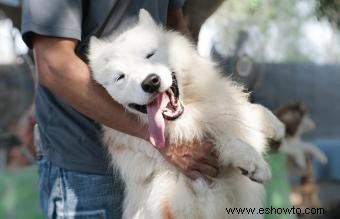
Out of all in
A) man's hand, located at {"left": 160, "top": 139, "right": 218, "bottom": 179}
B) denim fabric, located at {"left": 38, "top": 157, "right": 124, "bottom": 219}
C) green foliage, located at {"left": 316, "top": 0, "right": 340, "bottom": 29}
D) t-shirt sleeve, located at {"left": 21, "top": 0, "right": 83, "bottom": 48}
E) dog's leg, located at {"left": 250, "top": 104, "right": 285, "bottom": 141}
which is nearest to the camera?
t-shirt sleeve, located at {"left": 21, "top": 0, "right": 83, "bottom": 48}

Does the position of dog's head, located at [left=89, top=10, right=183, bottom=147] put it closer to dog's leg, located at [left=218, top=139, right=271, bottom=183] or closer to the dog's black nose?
the dog's black nose

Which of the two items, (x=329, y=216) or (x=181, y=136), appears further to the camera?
(x=329, y=216)

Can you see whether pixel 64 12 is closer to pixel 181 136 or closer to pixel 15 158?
pixel 181 136

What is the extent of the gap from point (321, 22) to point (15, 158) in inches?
139

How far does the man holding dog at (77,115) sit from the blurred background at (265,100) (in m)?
0.81

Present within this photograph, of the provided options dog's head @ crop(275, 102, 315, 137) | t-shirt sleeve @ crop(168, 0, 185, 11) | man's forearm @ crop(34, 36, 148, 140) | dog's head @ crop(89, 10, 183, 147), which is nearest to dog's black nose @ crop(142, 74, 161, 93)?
dog's head @ crop(89, 10, 183, 147)

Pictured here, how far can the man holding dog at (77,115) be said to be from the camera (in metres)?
1.69

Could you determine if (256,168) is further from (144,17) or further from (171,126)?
(144,17)

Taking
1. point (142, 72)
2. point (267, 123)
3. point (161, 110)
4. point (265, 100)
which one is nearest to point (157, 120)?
point (161, 110)

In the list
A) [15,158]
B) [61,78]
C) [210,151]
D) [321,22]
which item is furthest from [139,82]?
[15,158]

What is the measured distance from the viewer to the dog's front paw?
68.4 inches

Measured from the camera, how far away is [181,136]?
6.11ft

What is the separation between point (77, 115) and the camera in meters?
1.90

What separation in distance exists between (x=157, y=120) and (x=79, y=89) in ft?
0.89
